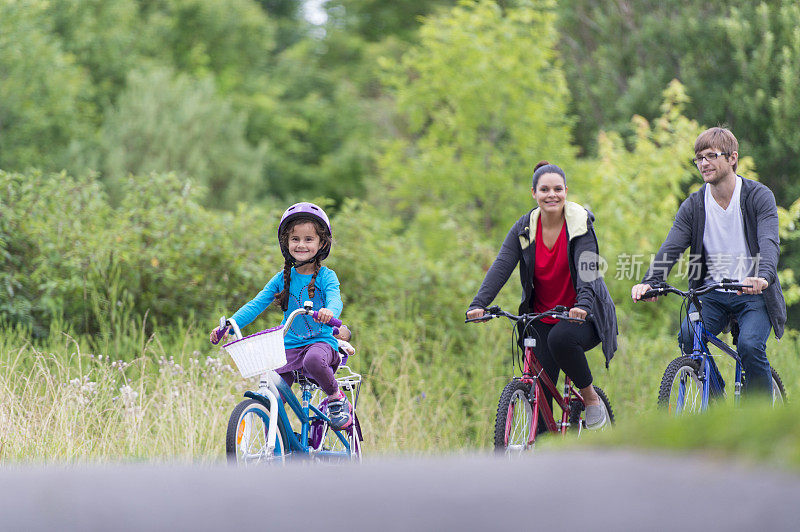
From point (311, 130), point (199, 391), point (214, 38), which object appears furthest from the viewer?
point (214, 38)

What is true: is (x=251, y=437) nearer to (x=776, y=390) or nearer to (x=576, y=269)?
(x=576, y=269)

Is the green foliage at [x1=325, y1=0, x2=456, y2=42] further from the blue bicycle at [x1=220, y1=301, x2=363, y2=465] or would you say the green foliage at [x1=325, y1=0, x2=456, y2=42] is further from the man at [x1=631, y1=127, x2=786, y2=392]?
the blue bicycle at [x1=220, y1=301, x2=363, y2=465]

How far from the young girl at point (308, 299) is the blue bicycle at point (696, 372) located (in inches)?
68.1

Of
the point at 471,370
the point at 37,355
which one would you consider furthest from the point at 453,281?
the point at 37,355

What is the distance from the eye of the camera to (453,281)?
9539 mm

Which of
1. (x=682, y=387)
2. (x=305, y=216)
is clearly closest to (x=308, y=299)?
(x=305, y=216)

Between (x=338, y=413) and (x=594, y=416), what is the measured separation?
147 cm

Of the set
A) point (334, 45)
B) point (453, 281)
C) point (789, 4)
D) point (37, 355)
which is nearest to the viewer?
point (37, 355)

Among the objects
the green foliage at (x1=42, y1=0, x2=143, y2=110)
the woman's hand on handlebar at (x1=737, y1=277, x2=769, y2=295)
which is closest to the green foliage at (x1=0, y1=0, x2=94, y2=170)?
the green foliage at (x1=42, y1=0, x2=143, y2=110)

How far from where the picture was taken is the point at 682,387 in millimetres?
5180

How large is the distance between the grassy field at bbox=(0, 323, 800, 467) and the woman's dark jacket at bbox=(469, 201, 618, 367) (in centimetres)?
60

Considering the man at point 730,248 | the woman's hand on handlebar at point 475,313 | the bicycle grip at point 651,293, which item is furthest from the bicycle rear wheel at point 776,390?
the woman's hand on handlebar at point 475,313

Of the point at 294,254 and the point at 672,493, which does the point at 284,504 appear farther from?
the point at 294,254

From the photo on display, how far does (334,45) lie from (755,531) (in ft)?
98.4
